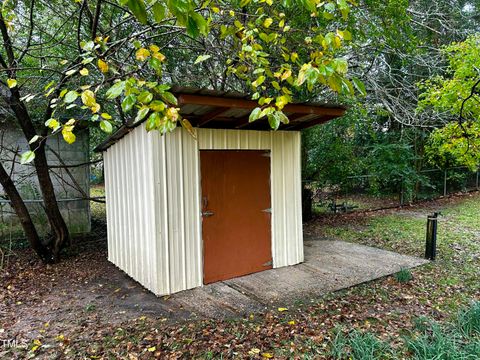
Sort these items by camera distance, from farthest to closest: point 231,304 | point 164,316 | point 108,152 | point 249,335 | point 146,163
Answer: point 108,152, point 146,163, point 231,304, point 164,316, point 249,335

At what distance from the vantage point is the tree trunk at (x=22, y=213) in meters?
5.03

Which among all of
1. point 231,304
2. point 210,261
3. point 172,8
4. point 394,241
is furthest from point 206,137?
point 394,241

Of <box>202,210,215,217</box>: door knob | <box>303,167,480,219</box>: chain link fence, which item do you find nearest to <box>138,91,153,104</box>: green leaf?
<box>202,210,215,217</box>: door knob

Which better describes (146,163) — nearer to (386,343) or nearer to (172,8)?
(172,8)

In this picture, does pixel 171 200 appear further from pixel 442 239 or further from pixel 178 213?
pixel 442 239

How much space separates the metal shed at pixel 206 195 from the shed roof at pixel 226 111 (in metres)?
0.01

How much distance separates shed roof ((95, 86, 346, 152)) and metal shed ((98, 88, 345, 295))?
0.04 feet

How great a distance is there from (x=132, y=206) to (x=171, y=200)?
2.68 ft

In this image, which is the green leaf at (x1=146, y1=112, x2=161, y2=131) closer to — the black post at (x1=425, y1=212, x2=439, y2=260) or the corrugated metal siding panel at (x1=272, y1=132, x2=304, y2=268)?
the corrugated metal siding panel at (x1=272, y1=132, x2=304, y2=268)

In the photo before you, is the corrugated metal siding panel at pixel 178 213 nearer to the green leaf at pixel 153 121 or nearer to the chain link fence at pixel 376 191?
the green leaf at pixel 153 121

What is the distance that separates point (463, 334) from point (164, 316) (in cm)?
293

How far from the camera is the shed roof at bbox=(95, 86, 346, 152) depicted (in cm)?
355

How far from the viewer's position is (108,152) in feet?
17.9

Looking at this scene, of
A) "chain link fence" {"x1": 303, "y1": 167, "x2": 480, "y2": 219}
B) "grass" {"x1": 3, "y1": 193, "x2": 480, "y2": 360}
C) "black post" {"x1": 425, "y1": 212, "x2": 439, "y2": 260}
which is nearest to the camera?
"grass" {"x1": 3, "y1": 193, "x2": 480, "y2": 360}
